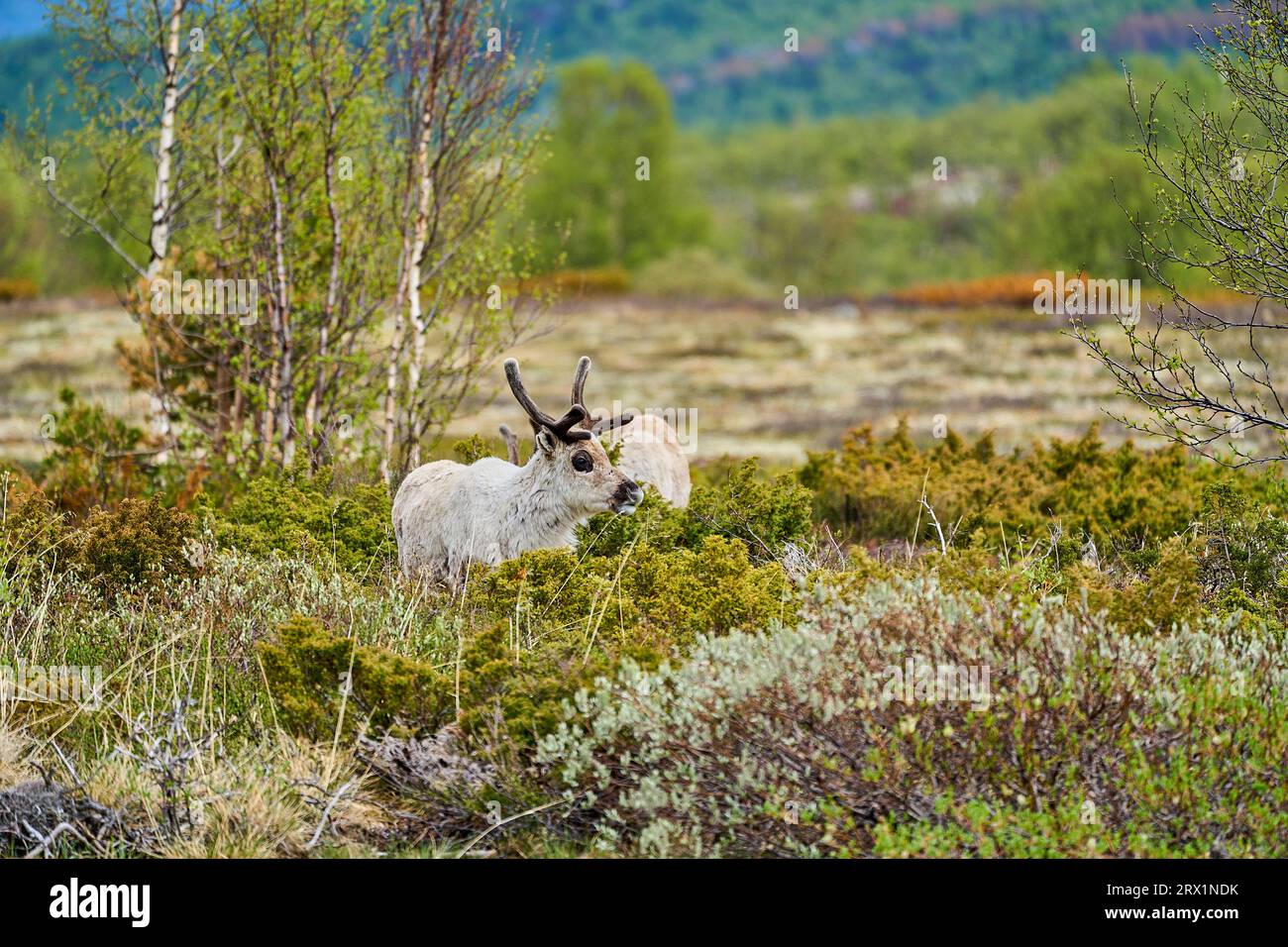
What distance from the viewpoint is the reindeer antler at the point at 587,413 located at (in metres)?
7.94

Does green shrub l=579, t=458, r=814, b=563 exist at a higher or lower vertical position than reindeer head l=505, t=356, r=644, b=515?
lower

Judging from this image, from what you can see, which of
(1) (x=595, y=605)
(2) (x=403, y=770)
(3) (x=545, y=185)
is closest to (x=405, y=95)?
(1) (x=595, y=605)

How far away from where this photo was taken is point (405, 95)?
454 inches

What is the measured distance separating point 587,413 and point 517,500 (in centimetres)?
67

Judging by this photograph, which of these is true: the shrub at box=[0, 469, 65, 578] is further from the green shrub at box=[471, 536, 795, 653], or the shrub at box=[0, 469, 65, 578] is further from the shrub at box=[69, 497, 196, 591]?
the green shrub at box=[471, 536, 795, 653]

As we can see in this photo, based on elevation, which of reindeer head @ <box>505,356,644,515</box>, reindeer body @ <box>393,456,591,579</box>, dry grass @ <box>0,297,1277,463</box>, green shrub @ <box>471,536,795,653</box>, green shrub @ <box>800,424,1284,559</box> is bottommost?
dry grass @ <box>0,297,1277,463</box>

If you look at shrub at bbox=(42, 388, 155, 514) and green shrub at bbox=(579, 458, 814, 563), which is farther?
shrub at bbox=(42, 388, 155, 514)

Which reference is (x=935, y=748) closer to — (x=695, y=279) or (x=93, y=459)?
(x=93, y=459)

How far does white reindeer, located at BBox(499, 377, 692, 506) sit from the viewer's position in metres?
9.57

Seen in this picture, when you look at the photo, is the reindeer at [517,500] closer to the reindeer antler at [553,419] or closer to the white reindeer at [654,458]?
the reindeer antler at [553,419]

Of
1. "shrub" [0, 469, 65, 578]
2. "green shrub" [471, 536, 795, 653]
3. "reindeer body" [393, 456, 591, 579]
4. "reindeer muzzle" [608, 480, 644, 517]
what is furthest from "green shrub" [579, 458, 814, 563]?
"shrub" [0, 469, 65, 578]

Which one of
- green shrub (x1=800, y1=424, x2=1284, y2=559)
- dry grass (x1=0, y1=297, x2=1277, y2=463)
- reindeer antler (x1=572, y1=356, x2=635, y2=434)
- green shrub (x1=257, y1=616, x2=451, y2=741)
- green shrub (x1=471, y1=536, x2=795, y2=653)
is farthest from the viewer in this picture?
dry grass (x1=0, y1=297, x2=1277, y2=463)

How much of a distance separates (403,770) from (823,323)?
32.8 meters

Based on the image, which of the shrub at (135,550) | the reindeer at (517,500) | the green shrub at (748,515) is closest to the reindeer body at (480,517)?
the reindeer at (517,500)
